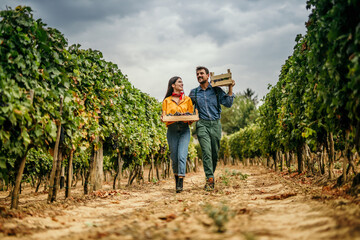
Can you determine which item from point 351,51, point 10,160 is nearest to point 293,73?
point 351,51

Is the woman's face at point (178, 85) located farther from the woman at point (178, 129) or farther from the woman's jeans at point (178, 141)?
the woman's jeans at point (178, 141)

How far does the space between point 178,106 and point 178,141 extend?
668mm

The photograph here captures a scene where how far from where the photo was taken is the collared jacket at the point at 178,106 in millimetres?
5133

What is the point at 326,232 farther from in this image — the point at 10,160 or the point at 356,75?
the point at 10,160

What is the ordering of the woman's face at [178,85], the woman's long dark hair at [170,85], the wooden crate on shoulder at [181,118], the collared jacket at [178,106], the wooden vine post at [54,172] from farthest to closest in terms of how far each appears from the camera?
1. the woman's long dark hair at [170,85]
2. the woman's face at [178,85]
3. the collared jacket at [178,106]
4. the wooden crate on shoulder at [181,118]
5. the wooden vine post at [54,172]

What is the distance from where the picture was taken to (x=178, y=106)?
515 centimetres

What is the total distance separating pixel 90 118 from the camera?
16.6 feet

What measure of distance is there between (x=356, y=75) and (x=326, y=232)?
1346 mm

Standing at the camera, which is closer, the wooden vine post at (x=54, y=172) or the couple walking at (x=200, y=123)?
the wooden vine post at (x=54, y=172)

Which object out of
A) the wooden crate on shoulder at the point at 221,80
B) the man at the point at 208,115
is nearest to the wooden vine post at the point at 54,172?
the man at the point at 208,115

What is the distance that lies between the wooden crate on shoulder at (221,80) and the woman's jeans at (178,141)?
3.16ft

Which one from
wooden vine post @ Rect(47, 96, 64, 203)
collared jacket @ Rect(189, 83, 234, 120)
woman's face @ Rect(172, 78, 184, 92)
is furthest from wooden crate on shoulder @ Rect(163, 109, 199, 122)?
wooden vine post @ Rect(47, 96, 64, 203)

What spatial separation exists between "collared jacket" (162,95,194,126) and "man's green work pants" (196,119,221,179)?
1.11 feet

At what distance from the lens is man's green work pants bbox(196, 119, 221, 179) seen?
4.96 meters
